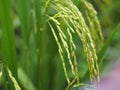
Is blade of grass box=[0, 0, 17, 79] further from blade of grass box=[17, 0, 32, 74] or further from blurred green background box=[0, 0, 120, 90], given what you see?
blade of grass box=[17, 0, 32, 74]

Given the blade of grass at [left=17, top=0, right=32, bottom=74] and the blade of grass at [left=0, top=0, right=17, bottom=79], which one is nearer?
the blade of grass at [left=0, top=0, right=17, bottom=79]

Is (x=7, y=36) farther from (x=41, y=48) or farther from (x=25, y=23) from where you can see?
(x=25, y=23)

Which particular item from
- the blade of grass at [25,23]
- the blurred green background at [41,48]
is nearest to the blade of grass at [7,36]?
the blurred green background at [41,48]

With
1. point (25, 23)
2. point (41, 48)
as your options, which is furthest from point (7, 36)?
point (25, 23)

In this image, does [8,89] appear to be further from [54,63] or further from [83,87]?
[54,63]

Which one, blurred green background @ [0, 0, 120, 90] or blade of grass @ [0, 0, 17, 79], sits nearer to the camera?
blade of grass @ [0, 0, 17, 79]

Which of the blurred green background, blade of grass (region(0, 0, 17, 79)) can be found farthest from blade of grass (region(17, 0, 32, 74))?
blade of grass (region(0, 0, 17, 79))

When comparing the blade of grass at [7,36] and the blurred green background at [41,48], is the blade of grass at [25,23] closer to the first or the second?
the blurred green background at [41,48]
